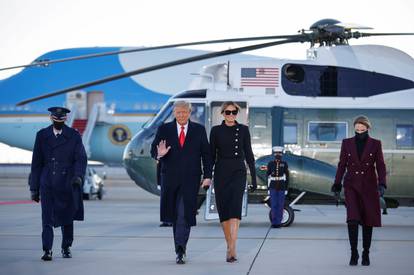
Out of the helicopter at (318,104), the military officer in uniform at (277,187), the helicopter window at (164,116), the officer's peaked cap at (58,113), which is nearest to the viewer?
the officer's peaked cap at (58,113)

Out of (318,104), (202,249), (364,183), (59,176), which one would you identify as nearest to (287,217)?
(318,104)

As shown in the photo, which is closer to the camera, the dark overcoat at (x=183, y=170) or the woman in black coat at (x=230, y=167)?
the dark overcoat at (x=183, y=170)

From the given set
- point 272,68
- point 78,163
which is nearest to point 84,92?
point 272,68

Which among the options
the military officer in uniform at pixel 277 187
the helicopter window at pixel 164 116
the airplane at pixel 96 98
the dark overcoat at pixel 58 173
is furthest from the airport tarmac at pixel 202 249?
the airplane at pixel 96 98

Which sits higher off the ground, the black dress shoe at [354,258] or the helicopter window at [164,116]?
the helicopter window at [164,116]

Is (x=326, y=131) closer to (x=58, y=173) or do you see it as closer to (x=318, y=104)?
(x=318, y=104)

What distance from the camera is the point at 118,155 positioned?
46.7 meters

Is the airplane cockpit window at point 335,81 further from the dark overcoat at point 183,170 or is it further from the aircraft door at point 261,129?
the dark overcoat at point 183,170

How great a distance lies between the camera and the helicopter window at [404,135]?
61.7 ft

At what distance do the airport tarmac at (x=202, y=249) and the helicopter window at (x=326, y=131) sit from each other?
5.18ft

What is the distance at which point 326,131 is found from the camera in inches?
743

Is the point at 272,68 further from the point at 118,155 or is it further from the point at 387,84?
the point at 118,155

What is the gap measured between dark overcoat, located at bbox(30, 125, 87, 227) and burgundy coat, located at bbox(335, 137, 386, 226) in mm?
3068

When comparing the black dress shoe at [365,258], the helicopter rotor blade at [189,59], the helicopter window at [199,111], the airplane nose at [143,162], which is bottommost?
the black dress shoe at [365,258]
